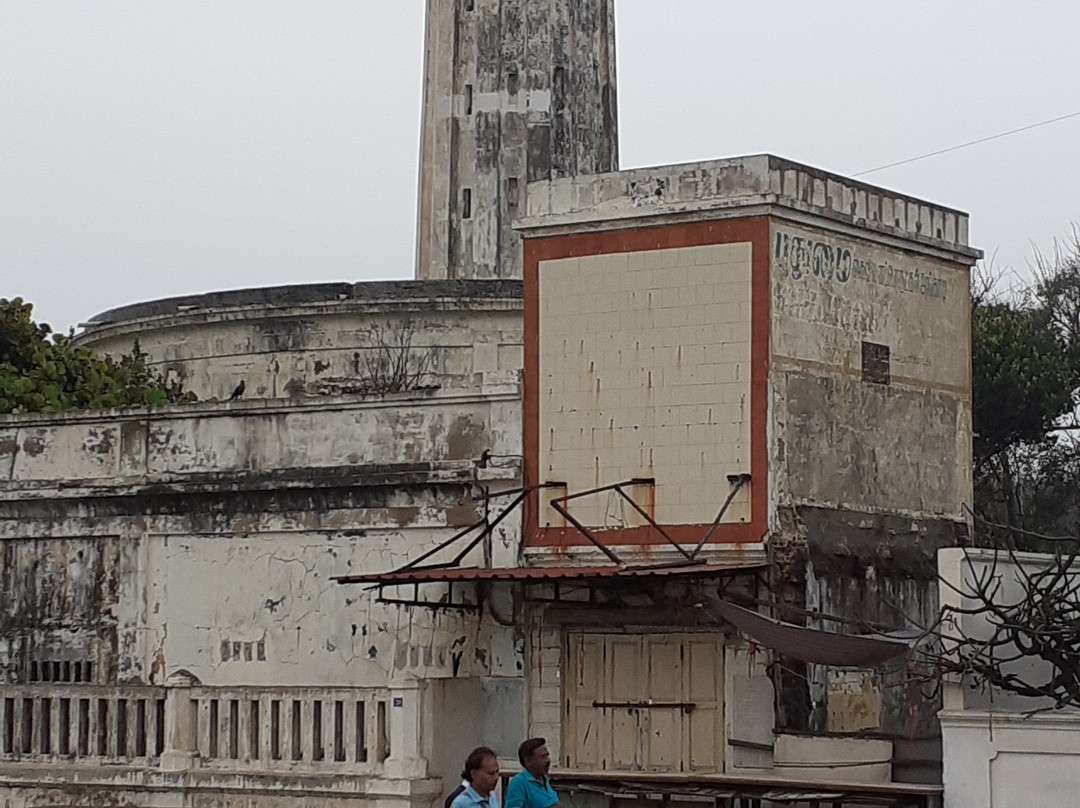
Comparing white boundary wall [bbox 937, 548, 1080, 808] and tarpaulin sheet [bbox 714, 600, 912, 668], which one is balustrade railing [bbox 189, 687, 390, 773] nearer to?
tarpaulin sheet [bbox 714, 600, 912, 668]

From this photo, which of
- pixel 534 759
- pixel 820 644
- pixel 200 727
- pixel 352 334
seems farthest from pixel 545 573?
pixel 352 334

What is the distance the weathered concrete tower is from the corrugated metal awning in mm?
13901

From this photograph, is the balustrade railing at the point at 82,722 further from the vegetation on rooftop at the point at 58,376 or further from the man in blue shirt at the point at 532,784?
the man in blue shirt at the point at 532,784

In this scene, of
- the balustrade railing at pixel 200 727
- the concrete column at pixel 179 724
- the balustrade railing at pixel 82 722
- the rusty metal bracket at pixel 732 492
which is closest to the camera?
the rusty metal bracket at pixel 732 492

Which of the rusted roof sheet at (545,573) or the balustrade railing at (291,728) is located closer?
the rusted roof sheet at (545,573)

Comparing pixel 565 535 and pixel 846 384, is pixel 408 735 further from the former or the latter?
pixel 846 384

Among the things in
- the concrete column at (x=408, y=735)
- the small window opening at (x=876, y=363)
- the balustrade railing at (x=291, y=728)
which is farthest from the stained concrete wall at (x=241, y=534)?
the small window opening at (x=876, y=363)

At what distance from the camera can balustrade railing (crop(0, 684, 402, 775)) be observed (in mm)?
20562

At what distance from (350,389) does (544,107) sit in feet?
16.6

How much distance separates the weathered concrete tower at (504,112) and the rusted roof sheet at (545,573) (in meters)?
13.9

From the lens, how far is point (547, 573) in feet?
62.3

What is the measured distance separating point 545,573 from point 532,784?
17.3ft

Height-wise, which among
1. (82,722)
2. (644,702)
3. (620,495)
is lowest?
(82,722)

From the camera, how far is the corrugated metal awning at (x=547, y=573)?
18641 mm
